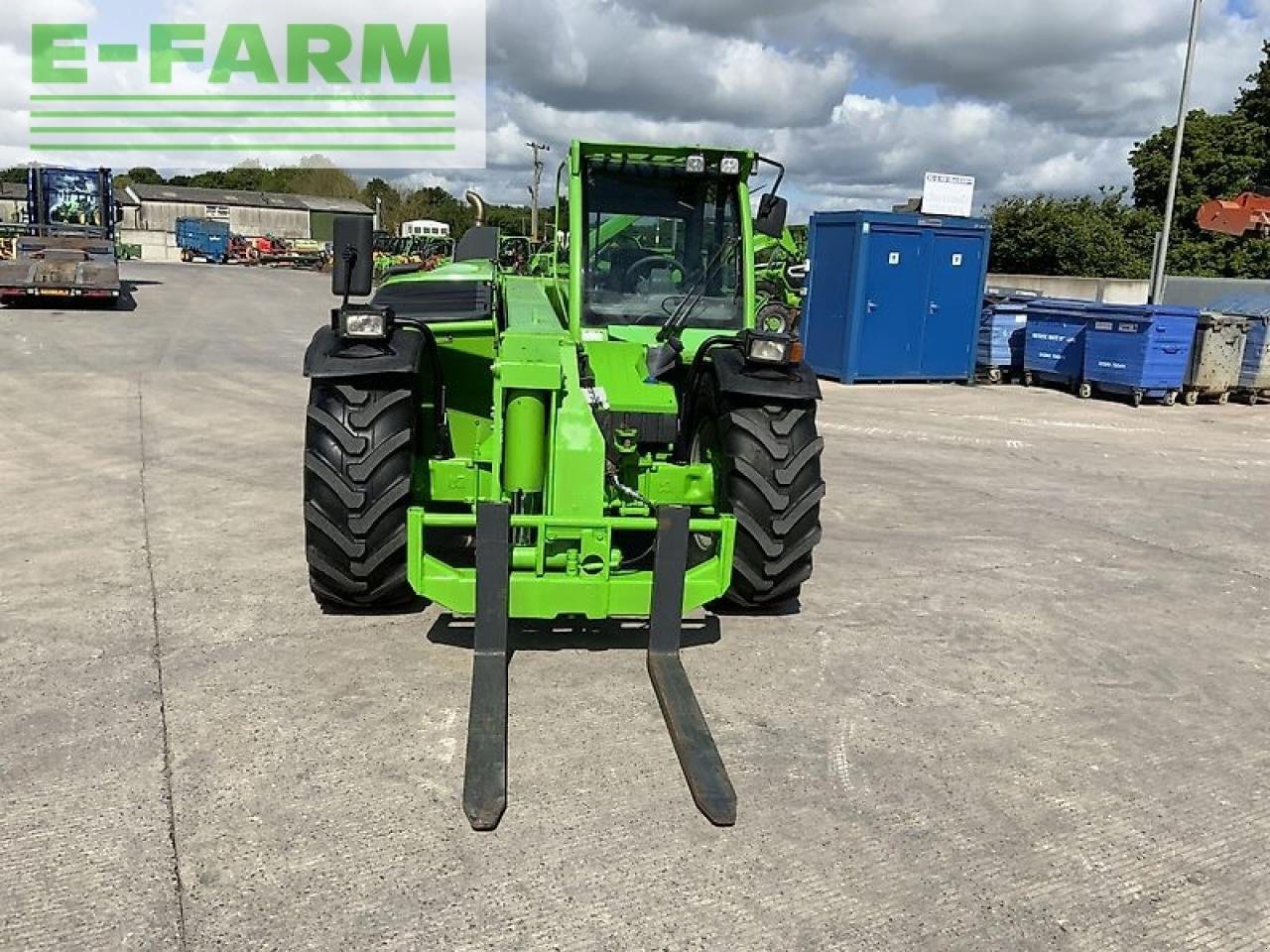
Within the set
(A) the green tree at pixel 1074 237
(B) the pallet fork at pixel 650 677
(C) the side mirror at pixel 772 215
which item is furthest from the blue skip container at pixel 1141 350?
(A) the green tree at pixel 1074 237

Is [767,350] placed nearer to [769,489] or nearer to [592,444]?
[769,489]

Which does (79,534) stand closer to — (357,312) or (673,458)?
(357,312)

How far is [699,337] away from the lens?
5.72 m

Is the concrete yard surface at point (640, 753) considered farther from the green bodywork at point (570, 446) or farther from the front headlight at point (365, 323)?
the front headlight at point (365, 323)

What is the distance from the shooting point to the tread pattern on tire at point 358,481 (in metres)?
4.53

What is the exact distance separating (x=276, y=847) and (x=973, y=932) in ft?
6.70

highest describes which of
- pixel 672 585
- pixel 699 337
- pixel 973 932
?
pixel 699 337

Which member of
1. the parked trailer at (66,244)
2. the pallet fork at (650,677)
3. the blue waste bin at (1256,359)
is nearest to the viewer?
the pallet fork at (650,677)

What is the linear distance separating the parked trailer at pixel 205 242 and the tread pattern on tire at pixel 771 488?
162 ft

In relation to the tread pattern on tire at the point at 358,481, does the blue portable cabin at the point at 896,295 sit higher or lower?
higher

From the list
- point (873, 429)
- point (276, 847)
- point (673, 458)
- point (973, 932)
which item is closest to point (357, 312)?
point (673, 458)

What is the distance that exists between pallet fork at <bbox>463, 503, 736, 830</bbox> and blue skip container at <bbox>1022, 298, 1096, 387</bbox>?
40.0ft

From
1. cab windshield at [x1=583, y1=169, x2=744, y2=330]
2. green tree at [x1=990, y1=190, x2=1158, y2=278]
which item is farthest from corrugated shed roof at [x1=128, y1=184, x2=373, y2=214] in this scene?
cab windshield at [x1=583, y1=169, x2=744, y2=330]

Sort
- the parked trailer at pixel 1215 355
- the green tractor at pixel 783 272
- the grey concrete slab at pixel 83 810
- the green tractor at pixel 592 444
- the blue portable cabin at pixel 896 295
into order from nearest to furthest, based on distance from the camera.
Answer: the grey concrete slab at pixel 83 810 < the green tractor at pixel 592 444 < the green tractor at pixel 783 272 < the parked trailer at pixel 1215 355 < the blue portable cabin at pixel 896 295
